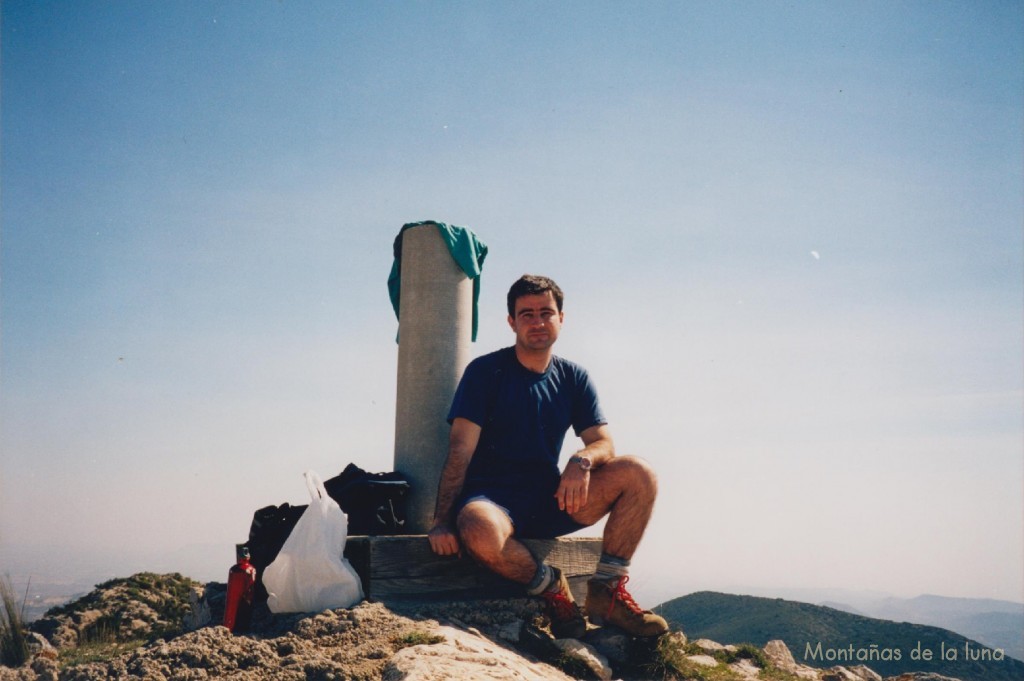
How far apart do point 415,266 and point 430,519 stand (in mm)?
1926

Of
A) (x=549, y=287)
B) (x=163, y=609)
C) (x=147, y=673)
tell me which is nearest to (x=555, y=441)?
(x=549, y=287)

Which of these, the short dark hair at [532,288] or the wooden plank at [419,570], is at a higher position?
the short dark hair at [532,288]

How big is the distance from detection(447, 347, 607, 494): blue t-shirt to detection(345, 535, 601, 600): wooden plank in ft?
1.64

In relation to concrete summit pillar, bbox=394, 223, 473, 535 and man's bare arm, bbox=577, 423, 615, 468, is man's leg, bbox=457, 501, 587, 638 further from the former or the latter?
concrete summit pillar, bbox=394, 223, 473, 535

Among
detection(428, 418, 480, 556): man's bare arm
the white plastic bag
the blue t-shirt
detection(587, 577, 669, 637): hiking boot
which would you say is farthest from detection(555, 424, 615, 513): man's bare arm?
the white plastic bag

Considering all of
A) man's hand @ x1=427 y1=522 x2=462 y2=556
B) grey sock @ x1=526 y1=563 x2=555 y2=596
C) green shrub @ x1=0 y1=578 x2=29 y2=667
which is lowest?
green shrub @ x1=0 y1=578 x2=29 y2=667

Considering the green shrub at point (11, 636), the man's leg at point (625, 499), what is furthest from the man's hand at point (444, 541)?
the green shrub at point (11, 636)

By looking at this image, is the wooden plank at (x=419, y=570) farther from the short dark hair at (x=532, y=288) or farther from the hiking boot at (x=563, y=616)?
→ the short dark hair at (x=532, y=288)

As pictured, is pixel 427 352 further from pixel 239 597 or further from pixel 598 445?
pixel 239 597

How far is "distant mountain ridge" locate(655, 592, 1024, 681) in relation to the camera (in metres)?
10.1

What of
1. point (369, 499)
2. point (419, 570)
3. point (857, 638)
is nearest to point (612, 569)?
point (419, 570)

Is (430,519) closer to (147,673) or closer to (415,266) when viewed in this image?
(415,266)

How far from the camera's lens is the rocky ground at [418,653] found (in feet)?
10.7

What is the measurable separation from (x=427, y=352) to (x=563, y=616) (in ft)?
7.58
